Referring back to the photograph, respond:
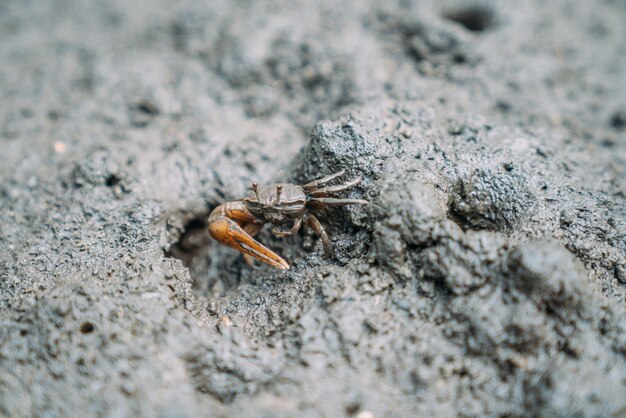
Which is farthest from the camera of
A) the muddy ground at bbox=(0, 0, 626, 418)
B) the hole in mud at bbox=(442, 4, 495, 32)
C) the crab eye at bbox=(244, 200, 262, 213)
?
the hole in mud at bbox=(442, 4, 495, 32)

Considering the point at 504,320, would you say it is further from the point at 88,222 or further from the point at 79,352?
the point at 88,222

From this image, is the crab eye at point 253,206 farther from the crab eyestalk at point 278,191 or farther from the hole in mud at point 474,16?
the hole in mud at point 474,16

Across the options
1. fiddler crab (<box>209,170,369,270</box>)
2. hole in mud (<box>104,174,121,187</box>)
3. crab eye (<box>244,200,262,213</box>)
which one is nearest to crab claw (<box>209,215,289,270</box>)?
fiddler crab (<box>209,170,369,270</box>)

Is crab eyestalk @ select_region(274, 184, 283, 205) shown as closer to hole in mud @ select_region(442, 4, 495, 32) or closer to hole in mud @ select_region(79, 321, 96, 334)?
hole in mud @ select_region(79, 321, 96, 334)

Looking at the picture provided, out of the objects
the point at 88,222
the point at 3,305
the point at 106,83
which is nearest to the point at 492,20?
the point at 106,83

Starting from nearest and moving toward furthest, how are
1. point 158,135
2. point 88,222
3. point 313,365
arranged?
point 313,365
point 88,222
point 158,135

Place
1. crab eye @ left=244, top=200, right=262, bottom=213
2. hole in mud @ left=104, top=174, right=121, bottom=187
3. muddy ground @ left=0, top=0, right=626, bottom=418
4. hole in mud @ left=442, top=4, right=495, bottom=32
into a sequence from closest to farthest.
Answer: muddy ground @ left=0, top=0, right=626, bottom=418
crab eye @ left=244, top=200, right=262, bottom=213
hole in mud @ left=104, top=174, right=121, bottom=187
hole in mud @ left=442, top=4, right=495, bottom=32

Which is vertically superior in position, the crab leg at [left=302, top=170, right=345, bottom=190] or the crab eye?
the crab leg at [left=302, top=170, right=345, bottom=190]

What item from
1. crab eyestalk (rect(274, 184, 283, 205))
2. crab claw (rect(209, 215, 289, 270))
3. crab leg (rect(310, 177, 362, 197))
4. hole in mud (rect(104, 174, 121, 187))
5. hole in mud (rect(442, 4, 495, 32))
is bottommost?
crab claw (rect(209, 215, 289, 270))
